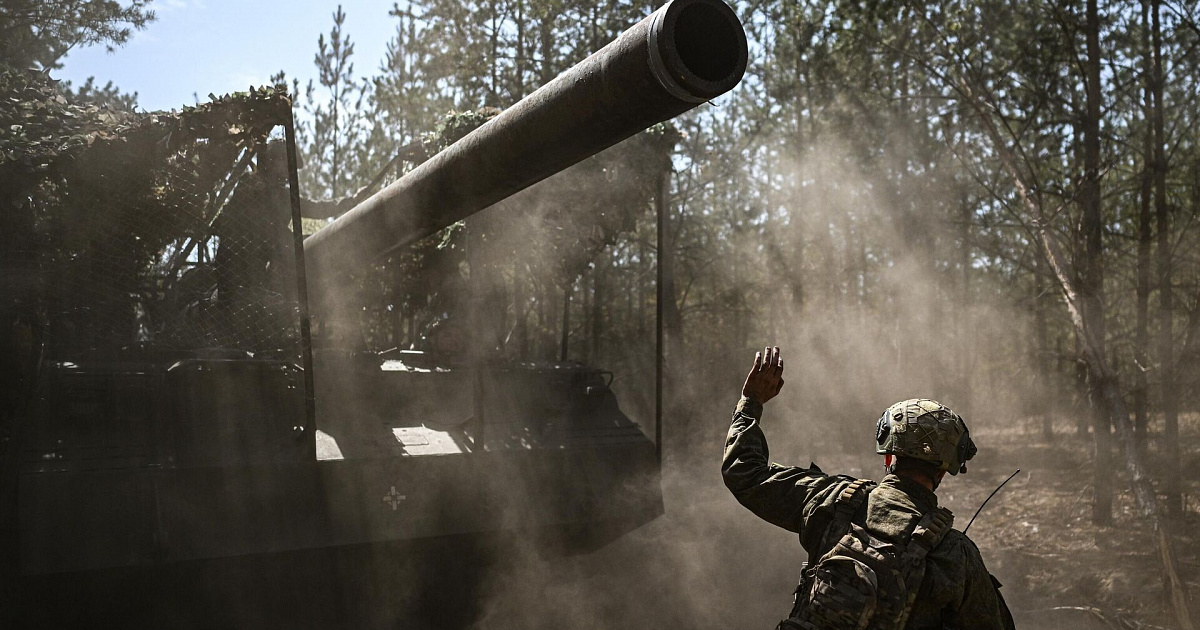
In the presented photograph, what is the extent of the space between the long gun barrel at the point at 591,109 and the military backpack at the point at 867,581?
1636mm

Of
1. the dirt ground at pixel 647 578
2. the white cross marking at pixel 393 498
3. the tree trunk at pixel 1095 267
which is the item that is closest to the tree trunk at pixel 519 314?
the dirt ground at pixel 647 578

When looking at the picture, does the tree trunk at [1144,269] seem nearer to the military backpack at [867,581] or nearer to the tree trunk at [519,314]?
the tree trunk at [519,314]

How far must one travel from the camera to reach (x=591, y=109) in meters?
Answer: 3.55

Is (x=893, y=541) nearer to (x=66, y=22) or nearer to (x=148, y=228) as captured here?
(x=148, y=228)

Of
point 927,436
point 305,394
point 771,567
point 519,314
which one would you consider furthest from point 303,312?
point 519,314

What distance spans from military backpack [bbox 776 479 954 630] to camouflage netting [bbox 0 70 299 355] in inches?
169

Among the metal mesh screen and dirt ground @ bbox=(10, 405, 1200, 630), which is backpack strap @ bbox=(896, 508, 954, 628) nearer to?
dirt ground @ bbox=(10, 405, 1200, 630)

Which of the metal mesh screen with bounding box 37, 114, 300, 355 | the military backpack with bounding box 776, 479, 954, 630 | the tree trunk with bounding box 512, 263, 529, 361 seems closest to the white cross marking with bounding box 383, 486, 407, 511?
the metal mesh screen with bounding box 37, 114, 300, 355

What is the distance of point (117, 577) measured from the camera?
4535mm

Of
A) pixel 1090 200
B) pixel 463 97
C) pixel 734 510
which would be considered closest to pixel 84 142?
pixel 734 510

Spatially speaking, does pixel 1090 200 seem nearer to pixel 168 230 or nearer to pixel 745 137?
pixel 168 230

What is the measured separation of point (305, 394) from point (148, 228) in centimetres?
244

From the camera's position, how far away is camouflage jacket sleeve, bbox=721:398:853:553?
2.79 meters

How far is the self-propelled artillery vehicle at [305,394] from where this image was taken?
12.7 feet
